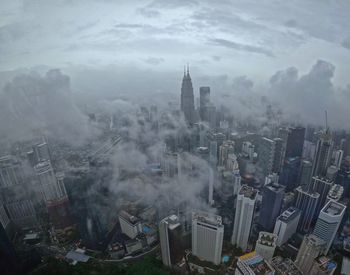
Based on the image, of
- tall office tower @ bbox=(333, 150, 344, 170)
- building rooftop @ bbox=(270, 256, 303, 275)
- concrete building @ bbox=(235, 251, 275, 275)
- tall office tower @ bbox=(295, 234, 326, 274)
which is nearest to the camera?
concrete building @ bbox=(235, 251, 275, 275)

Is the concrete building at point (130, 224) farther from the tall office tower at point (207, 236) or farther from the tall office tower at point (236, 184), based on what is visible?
the tall office tower at point (236, 184)

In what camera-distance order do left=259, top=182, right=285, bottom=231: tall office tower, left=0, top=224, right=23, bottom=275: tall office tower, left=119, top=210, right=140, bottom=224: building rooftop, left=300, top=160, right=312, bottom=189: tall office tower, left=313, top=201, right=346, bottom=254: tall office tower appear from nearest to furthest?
left=0, top=224, right=23, bottom=275: tall office tower < left=313, top=201, right=346, bottom=254: tall office tower < left=259, top=182, right=285, bottom=231: tall office tower < left=119, top=210, right=140, bottom=224: building rooftop < left=300, top=160, right=312, bottom=189: tall office tower

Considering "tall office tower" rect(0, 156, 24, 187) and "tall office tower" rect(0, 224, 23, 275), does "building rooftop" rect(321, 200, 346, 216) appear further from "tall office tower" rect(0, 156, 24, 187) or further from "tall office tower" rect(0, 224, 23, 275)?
"tall office tower" rect(0, 156, 24, 187)

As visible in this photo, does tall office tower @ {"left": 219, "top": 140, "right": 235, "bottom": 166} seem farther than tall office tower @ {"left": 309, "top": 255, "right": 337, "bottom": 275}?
Yes

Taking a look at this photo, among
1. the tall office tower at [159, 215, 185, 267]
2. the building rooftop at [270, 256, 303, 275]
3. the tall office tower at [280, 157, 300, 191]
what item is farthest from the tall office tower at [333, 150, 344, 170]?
the tall office tower at [159, 215, 185, 267]

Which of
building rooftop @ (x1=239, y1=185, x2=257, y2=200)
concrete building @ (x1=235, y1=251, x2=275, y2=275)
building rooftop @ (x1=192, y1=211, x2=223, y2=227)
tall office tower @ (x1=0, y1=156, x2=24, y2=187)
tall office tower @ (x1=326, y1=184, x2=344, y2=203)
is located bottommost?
tall office tower @ (x1=326, y1=184, x2=344, y2=203)

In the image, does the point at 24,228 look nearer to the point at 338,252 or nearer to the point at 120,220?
the point at 120,220

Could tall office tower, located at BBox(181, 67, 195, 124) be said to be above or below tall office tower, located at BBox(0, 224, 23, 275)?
above

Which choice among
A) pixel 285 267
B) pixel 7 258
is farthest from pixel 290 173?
pixel 7 258
